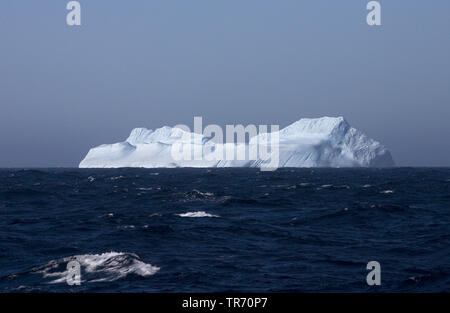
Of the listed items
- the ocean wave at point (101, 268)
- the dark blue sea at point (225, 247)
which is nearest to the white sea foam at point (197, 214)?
the dark blue sea at point (225, 247)

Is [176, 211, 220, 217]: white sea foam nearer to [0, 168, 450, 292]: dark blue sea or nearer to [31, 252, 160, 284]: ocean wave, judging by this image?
[0, 168, 450, 292]: dark blue sea

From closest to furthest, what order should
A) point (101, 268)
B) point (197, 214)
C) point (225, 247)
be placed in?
point (101, 268), point (225, 247), point (197, 214)

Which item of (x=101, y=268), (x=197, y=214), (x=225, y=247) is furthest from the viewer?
(x=197, y=214)

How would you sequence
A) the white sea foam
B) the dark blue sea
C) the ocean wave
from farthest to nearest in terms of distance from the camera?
the white sea foam, the ocean wave, the dark blue sea

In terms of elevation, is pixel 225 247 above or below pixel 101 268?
below

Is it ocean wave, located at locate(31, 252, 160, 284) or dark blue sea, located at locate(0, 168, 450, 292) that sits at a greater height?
ocean wave, located at locate(31, 252, 160, 284)

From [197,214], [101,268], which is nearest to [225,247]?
[101,268]

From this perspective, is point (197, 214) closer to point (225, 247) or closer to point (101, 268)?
point (225, 247)

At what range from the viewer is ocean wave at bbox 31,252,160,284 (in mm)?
17188

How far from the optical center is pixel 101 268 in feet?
60.2

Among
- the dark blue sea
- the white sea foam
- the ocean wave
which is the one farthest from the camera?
the white sea foam

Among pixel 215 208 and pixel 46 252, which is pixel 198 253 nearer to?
pixel 46 252

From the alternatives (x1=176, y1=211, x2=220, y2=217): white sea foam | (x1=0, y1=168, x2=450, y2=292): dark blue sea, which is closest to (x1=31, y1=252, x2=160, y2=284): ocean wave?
(x1=0, y1=168, x2=450, y2=292): dark blue sea
